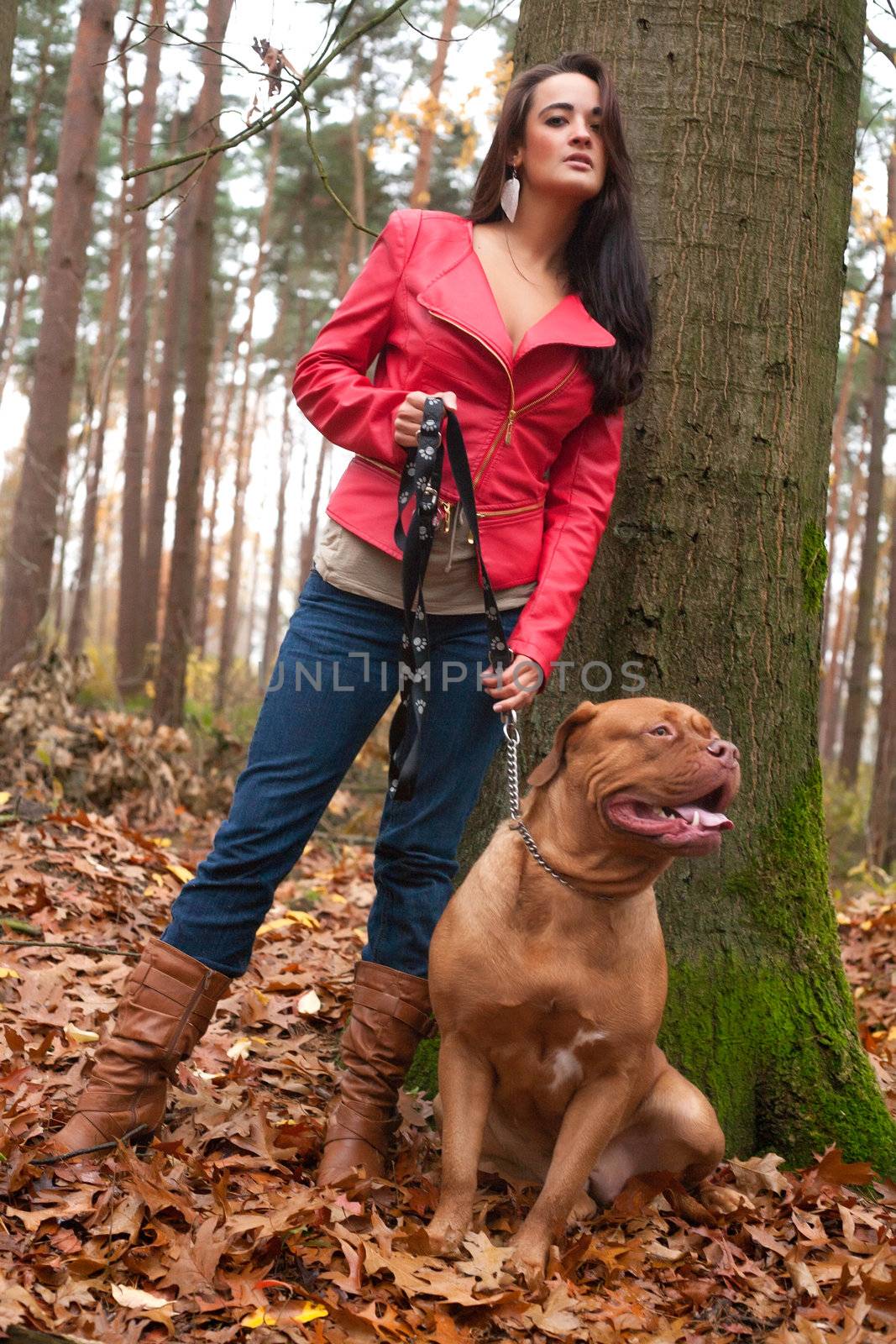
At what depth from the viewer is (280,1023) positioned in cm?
399

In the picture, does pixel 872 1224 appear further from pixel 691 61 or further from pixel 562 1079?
pixel 691 61

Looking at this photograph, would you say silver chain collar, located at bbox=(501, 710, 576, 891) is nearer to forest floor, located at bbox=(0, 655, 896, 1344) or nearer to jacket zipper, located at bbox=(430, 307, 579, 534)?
jacket zipper, located at bbox=(430, 307, 579, 534)

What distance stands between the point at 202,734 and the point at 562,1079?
6386 millimetres

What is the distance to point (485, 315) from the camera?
2.91 metres

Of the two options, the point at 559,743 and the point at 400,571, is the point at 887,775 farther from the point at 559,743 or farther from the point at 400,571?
the point at 400,571

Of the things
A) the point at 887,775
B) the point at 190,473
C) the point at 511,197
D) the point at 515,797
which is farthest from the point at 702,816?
the point at 190,473

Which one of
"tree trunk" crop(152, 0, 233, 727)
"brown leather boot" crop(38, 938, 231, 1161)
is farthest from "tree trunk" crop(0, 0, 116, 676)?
"brown leather boot" crop(38, 938, 231, 1161)

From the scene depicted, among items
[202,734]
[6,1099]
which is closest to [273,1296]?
[6,1099]

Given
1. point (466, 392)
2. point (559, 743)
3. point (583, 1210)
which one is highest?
point (466, 392)

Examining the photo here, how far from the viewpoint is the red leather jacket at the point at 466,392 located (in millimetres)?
2926

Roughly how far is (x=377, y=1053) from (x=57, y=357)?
8.11 m

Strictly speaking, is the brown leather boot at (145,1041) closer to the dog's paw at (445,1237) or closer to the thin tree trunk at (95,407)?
the dog's paw at (445,1237)

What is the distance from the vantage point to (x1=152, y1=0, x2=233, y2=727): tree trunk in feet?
35.0

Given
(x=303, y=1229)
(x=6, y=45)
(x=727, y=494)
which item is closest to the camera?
(x=303, y=1229)
